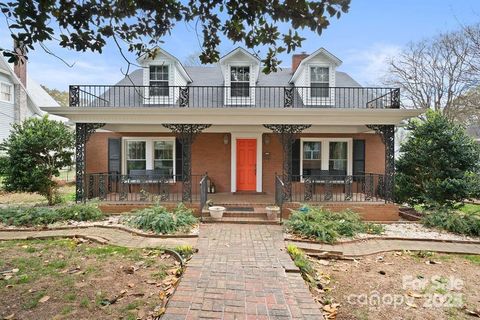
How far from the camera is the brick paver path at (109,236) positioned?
6660mm

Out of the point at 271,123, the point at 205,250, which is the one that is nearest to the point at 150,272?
the point at 205,250

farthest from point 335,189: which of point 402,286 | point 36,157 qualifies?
point 36,157

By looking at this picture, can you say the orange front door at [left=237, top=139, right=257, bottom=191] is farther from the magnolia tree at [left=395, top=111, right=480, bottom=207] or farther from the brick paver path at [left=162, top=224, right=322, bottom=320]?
the magnolia tree at [left=395, top=111, right=480, bottom=207]

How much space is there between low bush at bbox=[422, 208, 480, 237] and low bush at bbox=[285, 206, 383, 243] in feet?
6.60

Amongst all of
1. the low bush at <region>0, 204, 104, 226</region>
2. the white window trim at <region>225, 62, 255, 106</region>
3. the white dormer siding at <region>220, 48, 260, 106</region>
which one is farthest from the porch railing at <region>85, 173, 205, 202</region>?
the white dormer siding at <region>220, 48, 260, 106</region>

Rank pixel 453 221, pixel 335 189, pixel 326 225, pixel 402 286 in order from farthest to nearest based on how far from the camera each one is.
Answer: pixel 335 189 → pixel 453 221 → pixel 326 225 → pixel 402 286

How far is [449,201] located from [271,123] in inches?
249

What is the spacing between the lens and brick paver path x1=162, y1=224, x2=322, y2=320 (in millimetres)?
3615

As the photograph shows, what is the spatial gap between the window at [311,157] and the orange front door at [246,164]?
2.16 meters

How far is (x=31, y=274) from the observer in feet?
15.8

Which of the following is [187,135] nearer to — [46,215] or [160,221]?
[160,221]

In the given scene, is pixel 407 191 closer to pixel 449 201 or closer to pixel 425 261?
pixel 449 201

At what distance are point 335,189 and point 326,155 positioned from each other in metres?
1.49

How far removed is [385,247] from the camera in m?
6.75
